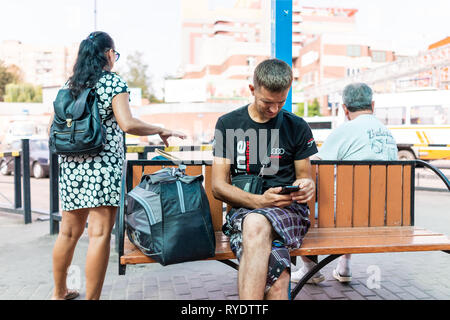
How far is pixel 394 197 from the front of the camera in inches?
137

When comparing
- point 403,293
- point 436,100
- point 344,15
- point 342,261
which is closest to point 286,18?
point 342,261

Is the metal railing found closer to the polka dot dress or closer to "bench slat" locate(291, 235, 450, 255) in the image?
the polka dot dress

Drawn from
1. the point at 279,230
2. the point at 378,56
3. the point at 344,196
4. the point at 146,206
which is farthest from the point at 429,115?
the point at 378,56

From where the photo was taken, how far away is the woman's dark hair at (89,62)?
2777mm

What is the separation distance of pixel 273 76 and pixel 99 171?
4.06 feet

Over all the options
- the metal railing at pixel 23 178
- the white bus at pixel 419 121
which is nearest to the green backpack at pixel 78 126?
the metal railing at pixel 23 178

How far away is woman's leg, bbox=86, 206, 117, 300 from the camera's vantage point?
282 centimetres

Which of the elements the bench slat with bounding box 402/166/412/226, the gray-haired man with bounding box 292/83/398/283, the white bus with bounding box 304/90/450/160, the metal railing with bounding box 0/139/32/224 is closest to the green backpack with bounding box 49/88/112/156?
the gray-haired man with bounding box 292/83/398/283

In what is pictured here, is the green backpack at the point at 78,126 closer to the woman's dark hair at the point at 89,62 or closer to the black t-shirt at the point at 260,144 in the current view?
the woman's dark hair at the point at 89,62

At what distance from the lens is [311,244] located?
2.80 meters

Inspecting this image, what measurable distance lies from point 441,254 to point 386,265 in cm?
85

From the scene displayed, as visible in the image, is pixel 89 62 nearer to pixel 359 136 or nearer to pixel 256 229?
pixel 256 229

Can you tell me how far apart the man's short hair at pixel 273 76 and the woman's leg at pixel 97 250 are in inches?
50.9
